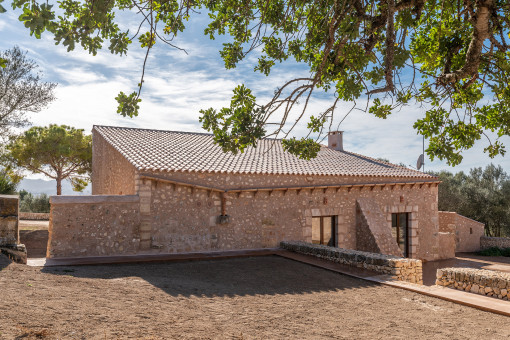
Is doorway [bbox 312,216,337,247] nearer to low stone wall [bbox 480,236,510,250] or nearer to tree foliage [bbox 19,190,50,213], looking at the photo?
low stone wall [bbox 480,236,510,250]

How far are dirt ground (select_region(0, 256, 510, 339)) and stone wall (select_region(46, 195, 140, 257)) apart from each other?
1.94m

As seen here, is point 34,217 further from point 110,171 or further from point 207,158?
point 207,158

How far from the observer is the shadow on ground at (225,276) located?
271 inches

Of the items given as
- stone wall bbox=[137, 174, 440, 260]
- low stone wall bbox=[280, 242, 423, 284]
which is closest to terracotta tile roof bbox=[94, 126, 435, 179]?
stone wall bbox=[137, 174, 440, 260]

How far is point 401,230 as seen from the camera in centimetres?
1658

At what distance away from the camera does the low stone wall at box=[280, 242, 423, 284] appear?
336 inches

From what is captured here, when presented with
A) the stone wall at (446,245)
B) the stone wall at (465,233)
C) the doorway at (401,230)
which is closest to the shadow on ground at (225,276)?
the doorway at (401,230)

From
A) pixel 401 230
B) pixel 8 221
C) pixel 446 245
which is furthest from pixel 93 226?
pixel 446 245

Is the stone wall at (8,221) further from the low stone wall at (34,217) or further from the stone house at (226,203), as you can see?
the low stone wall at (34,217)

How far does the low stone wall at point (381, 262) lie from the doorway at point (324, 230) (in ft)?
11.0

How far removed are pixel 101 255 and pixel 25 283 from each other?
14.7 feet

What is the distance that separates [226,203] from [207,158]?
222 cm

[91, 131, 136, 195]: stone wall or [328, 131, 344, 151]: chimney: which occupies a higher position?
[328, 131, 344, 151]: chimney

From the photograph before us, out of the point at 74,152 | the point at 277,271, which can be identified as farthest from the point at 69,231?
the point at 74,152
